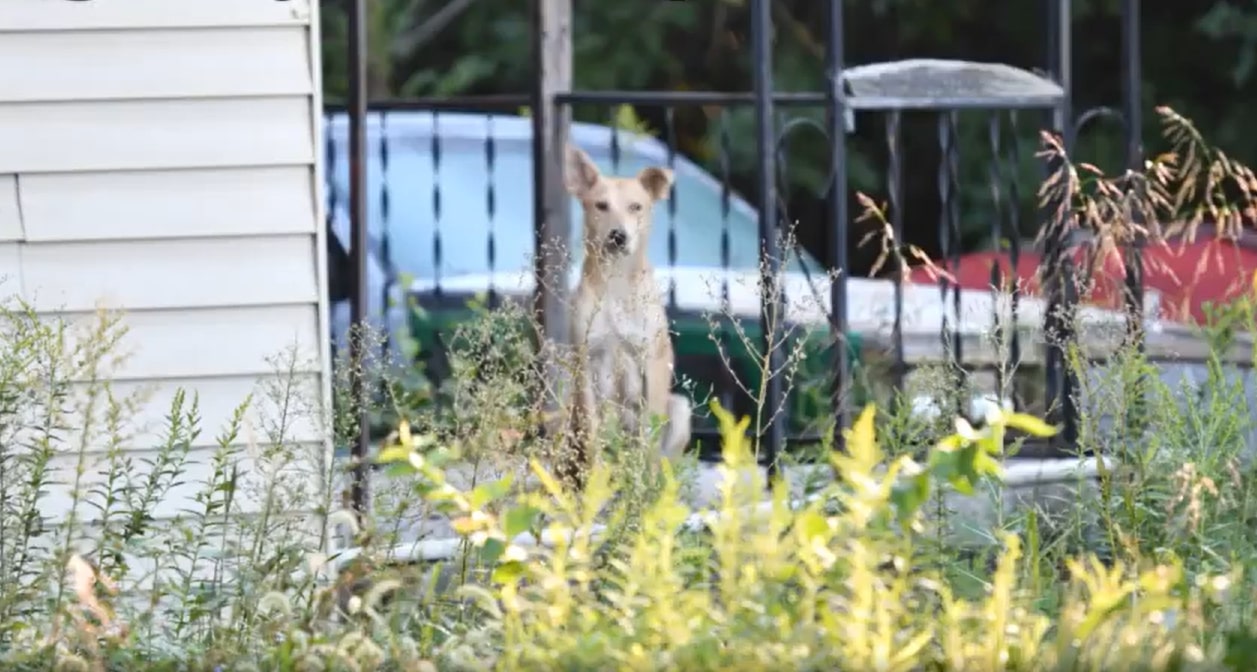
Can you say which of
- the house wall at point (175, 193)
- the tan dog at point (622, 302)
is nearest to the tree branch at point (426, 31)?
the tan dog at point (622, 302)

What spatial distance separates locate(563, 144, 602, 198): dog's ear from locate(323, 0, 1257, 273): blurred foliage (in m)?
6.16

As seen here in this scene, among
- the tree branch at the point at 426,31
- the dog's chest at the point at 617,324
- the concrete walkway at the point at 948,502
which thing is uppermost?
the tree branch at the point at 426,31

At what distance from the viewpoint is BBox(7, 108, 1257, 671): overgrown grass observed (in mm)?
2533

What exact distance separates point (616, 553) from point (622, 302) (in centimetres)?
248

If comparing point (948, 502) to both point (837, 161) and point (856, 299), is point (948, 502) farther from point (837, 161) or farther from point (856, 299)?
point (856, 299)

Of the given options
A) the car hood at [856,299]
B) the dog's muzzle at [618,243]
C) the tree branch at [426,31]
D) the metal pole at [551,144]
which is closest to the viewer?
the metal pole at [551,144]

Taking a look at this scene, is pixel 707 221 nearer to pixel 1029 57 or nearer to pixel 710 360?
pixel 710 360

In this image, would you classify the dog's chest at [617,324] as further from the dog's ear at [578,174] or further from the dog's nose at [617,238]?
the dog's ear at [578,174]

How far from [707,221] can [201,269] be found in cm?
484

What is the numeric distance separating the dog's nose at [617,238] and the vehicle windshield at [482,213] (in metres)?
2.18

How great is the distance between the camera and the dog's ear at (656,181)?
20.4ft

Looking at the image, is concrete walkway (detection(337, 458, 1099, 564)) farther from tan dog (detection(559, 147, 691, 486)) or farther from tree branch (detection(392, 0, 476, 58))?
tree branch (detection(392, 0, 476, 58))

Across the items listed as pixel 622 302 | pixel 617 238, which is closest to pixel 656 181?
pixel 617 238

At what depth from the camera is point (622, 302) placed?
5875 mm
